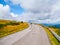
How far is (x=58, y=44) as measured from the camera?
56.5 feet

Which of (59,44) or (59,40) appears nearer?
(59,44)

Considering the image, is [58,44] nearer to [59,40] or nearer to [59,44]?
[59,44]

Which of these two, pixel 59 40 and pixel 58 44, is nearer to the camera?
pixel 58 44

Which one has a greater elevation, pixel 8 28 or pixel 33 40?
pixel 8 28

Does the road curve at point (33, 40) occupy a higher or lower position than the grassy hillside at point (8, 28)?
lower

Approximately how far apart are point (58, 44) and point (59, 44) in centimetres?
14

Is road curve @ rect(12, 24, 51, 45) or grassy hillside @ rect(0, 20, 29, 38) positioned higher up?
grassy hillside @ rect(0, 20, 29, 38)

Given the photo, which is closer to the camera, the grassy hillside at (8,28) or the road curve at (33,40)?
the road curve at (33,40)

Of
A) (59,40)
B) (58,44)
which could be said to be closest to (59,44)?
(58,44)

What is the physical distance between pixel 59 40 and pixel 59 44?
1.44m

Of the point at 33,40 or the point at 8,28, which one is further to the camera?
the point at 8,28

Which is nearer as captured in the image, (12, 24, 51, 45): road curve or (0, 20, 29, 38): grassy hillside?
(12, 24, 51, 45): road curve
